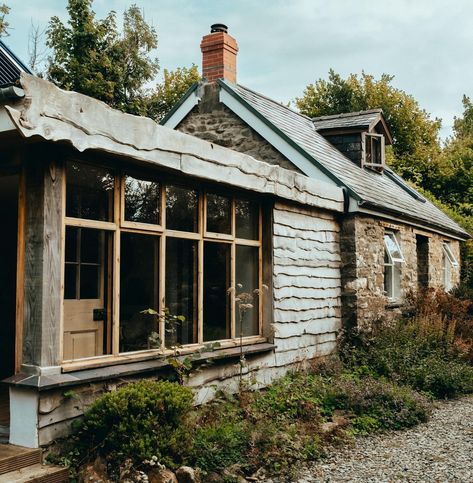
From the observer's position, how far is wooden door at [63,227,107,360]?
5.76 m

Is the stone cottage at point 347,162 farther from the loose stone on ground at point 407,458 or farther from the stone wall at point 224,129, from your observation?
the loose stone on ground at point 407,458

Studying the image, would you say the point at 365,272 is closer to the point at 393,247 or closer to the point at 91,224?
the point at 393,247

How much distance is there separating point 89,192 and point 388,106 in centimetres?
Answer: 2877

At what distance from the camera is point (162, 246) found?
6617 mm

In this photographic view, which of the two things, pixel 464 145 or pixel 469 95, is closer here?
pixel 464 145

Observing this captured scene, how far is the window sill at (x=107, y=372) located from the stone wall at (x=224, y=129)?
5446 mm

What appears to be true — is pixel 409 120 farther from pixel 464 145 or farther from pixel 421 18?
pixel 421 18

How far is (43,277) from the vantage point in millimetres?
5121

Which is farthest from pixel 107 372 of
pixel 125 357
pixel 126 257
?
pixel 126 257

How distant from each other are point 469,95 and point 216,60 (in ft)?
151

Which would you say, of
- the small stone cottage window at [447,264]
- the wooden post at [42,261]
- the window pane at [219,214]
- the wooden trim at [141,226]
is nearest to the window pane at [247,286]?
the window pane at [219,214]

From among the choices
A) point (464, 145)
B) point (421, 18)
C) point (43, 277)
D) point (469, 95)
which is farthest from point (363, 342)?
point (469, 95)

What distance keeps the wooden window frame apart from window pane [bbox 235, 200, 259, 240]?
0.20ft

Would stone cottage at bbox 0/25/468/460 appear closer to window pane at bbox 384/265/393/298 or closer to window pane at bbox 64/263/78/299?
window pane at bbox 64/263/78/299
